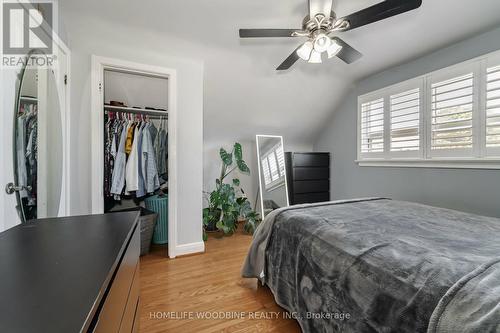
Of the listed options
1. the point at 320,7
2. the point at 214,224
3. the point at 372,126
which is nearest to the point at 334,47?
the point at 320,7

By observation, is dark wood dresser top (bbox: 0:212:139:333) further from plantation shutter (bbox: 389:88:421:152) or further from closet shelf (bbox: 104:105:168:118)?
plantation shutter (bbox: 389:88:421:152)

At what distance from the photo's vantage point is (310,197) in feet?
11.6

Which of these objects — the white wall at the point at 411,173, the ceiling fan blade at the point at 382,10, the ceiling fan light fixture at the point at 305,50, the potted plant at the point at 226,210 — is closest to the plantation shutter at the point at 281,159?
the potted plant at the point at 226,210

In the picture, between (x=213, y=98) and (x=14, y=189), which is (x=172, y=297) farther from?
(x=213, y=98)

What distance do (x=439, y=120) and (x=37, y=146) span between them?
3594mm

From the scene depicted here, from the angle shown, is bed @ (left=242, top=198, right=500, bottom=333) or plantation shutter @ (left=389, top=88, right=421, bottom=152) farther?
plantation shutter @ (left=389, top=88, right=421, bottom=152)

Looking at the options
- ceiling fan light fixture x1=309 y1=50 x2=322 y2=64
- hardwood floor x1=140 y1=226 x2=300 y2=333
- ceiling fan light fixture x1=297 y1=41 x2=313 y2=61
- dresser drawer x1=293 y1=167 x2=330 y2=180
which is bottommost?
hardwood floor x1=140 y1=226 x2=300 y2=333

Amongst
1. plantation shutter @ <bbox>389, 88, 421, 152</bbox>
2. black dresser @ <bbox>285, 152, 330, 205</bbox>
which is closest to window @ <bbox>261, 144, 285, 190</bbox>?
black dresser @ <bbox>285, 152, 330, 205</bbox>

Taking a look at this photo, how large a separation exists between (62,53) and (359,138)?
352 cm

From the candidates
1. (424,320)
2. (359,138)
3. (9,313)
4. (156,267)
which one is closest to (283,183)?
(359,138)

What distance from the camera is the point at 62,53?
1.71 metres

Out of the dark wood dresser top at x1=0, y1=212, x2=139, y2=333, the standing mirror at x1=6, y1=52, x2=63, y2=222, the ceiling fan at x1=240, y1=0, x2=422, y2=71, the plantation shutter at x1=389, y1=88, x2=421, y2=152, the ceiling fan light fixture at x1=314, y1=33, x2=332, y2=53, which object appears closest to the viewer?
the dark wood dresser top at x1=0, y1=212, x2=139, y2=333

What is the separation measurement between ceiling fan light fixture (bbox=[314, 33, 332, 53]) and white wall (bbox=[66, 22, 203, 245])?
1306 millimetres

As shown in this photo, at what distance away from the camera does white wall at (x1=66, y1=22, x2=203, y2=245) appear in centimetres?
187
